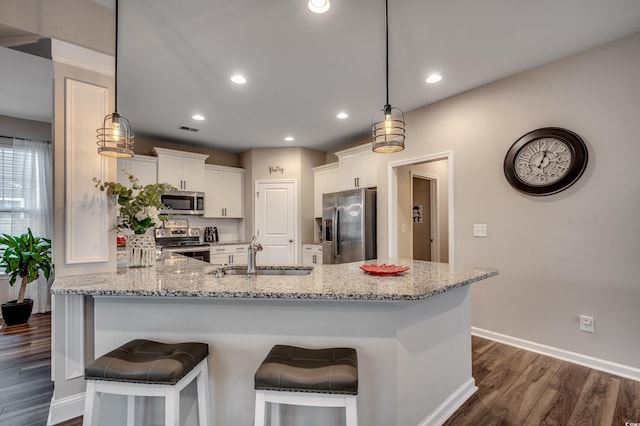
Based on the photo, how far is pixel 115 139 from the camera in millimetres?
1842

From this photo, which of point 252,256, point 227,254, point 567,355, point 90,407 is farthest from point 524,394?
point 227,254

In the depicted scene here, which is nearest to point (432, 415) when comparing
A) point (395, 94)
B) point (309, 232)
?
point (395, 94)

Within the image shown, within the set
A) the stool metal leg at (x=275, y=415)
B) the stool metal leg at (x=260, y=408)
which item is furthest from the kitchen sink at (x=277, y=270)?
the stool metal leg at (x=260, y=408)

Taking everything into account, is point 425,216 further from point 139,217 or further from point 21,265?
point 21,265

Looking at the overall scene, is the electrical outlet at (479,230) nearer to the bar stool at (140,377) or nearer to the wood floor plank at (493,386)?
the wood floor plank at (493,386)

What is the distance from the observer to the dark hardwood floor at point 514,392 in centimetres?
185

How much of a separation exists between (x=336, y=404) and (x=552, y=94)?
3.11 metres

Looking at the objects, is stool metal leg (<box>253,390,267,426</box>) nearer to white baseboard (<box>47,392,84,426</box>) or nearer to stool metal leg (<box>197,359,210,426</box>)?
stool metal leg (<box>197,359,210,426</box>)

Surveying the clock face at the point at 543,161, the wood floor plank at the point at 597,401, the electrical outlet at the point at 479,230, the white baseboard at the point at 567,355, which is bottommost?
the wood floor plank at the point at 597,401

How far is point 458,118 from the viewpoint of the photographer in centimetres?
331

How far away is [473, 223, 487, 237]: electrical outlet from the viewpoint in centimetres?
312

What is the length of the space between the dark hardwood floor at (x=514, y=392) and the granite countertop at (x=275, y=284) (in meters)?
0.91

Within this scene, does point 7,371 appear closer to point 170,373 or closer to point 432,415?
point 170,373

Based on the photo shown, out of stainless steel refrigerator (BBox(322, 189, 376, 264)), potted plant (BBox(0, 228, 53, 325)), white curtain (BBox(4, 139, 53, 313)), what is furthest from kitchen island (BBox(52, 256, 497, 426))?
white curtain (BBox(4, 139, 53, 313))
